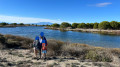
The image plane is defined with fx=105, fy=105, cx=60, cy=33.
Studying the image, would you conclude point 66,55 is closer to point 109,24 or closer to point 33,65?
point 33,65

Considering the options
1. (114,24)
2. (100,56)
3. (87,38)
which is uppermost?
(114,24)

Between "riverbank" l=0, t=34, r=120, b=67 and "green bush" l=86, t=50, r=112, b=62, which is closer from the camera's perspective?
"riverbank" l=0, t=34, r=120, b=67

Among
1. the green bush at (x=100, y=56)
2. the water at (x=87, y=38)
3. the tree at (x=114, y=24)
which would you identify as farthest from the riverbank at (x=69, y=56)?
the tree at (x=114, y=24)

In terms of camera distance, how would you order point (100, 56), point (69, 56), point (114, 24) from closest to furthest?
point (100, 56) < point (69, 56) < point (114, 24)

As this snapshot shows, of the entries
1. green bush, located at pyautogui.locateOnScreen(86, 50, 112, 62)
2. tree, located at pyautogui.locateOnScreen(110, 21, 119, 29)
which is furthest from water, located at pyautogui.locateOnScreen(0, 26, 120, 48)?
tree, located at pyautogui.locateOnScreen(110, 21, 119, 29)

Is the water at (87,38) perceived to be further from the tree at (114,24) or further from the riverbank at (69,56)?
the tree at (114,24)

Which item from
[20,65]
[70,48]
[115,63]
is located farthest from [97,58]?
[20,65]

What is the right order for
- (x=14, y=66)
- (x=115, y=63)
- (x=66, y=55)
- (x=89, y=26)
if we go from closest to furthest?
(x=14, y=66)
(x=115, y=63)
(x=66, y=55)
(x=89, y=26)

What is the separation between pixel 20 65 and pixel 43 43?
64.4 inches

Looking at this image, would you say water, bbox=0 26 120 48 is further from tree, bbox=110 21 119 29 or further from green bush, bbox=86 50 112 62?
tree, bbox=110 21 119 29

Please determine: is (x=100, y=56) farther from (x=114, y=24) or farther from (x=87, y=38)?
(x=114, y=24)

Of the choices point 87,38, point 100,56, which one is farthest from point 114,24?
point 100,56

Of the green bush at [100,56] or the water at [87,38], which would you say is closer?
the green bush at [100,56]

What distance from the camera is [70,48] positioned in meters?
7.57
